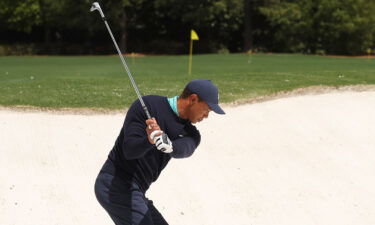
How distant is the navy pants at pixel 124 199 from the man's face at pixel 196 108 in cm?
75

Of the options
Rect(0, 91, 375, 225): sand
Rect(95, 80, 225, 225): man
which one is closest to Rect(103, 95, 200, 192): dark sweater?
Rect(95, 80, 225, 225): man

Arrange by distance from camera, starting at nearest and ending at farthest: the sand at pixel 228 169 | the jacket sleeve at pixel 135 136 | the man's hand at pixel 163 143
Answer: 1. the man's hand at pixel 163 143
2. the jacket sleeve at pixel 135 136
3. the sand at pixel 228 169

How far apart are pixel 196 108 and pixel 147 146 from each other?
0.47 meters

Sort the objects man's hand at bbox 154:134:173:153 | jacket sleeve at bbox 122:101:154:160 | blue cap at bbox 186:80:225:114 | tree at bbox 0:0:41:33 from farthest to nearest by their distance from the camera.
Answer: tree at bbox 0:0:41:33
blue cap at bbox 186:80:225:114
jacket sleeve at bbox 122:101:154:160
man's hand at bbox 154:134:173:153

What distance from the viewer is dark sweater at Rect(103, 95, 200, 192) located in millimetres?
3832

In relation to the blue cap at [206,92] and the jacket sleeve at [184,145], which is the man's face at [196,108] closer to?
the blue cap at [206,92]

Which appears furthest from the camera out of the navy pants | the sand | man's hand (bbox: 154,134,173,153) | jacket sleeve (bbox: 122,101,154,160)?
the sand

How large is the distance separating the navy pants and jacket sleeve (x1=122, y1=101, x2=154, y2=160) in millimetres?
416

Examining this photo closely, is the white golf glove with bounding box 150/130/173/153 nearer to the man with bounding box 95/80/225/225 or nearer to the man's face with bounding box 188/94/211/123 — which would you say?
the man with bounding box 95/80/225/225

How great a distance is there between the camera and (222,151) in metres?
10.9

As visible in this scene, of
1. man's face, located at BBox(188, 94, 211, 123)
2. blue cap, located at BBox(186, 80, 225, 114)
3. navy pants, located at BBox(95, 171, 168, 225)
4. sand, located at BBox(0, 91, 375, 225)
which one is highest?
blue cap, located at BBox(186, 80, 225, 114)

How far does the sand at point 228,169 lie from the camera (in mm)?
8625

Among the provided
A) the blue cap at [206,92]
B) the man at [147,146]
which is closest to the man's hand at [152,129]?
the man at [147,146]

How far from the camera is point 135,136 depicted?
382cm
